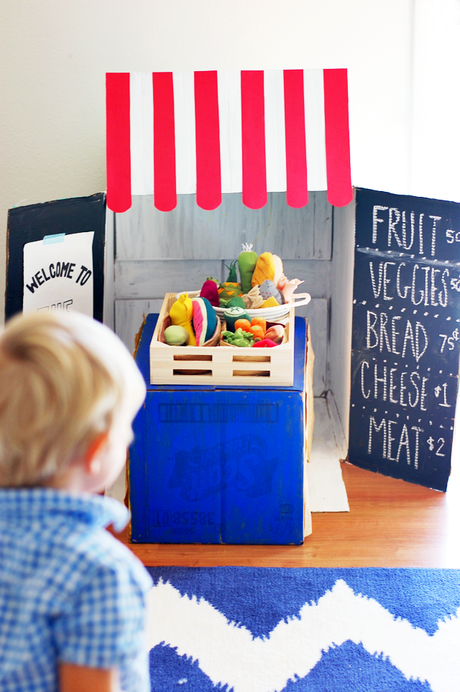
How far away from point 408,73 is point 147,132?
1.01 meters

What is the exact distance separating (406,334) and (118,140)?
105cm

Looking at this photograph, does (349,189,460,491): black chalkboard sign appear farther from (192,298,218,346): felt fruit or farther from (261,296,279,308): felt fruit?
(192,298,218,346): felt fruit

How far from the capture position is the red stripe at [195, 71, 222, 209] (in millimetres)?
1849

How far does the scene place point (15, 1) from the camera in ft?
7.16

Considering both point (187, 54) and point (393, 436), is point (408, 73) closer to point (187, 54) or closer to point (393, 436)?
point (187, 54)

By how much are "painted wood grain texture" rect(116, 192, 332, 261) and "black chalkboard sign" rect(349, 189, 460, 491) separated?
0.45 m

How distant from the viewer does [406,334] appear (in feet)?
6.54

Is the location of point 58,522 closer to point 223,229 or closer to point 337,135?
point 337,135

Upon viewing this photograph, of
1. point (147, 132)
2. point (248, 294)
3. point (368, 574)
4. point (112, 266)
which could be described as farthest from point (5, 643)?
point (112, 266)

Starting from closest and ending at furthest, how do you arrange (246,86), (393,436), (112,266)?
(246,86) < (393,436) < (112,266)

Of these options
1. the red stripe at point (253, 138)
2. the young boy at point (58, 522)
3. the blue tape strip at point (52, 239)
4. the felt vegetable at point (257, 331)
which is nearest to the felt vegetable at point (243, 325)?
the felt vegetable at point (257, 331)

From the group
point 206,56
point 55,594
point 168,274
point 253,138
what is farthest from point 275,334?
point 55,594

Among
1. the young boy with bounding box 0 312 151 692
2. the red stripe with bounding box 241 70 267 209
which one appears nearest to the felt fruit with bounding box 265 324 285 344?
the red stripe with bounding box 241 70 267 209

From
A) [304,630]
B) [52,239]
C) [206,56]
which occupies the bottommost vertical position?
[304,630]
